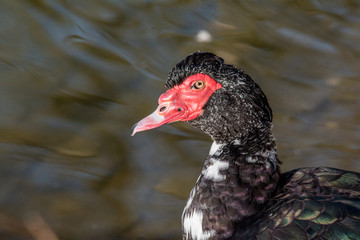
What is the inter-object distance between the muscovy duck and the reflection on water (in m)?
1.12

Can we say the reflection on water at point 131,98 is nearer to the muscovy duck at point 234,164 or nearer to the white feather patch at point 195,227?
the white feather patch at point 195,227

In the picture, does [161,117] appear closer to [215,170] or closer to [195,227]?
[215,170]

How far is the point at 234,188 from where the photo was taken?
3.25m

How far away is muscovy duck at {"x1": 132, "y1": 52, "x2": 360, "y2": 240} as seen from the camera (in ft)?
10.5

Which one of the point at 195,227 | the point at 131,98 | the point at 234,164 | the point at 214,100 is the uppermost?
the point at 131,98

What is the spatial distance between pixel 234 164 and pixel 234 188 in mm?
144

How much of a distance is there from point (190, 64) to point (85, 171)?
1929mm

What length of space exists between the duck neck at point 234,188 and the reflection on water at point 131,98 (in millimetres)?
1053

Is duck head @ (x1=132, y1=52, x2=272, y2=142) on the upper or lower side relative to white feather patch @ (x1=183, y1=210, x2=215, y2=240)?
upper

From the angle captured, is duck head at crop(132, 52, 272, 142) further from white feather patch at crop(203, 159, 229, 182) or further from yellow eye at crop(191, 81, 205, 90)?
white feather patch at crop(203, 159, 229, 182)

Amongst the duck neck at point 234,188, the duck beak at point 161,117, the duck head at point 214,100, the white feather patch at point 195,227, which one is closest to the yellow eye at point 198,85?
the duck head at point 214,100

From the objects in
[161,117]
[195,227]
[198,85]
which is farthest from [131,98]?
[195,227]

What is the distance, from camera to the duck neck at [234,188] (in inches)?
127

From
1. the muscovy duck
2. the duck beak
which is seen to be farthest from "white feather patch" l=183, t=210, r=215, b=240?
the duck beak
